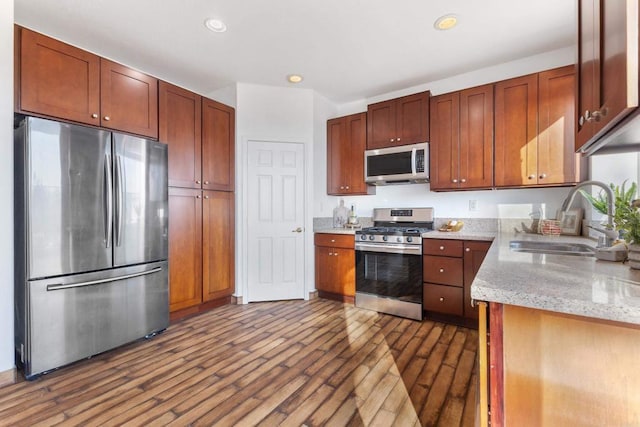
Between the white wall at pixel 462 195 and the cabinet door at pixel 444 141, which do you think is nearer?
the white wall at pixel 462 195

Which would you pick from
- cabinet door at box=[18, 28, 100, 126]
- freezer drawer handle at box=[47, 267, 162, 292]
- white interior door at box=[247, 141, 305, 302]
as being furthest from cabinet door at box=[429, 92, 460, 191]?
cabinet door at box=[18, 28, 100, 126]

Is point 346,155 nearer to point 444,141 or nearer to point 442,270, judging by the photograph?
point 444,141

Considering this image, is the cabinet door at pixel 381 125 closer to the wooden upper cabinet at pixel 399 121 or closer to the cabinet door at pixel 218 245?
the wooden upper cabinet at pixel 399 121

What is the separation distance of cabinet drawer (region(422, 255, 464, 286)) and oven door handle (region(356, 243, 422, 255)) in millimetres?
112

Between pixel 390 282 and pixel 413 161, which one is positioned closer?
pixel 390 282

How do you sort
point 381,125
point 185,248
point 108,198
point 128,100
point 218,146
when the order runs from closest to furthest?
point 108,198 < point 128,100 < point 185,248 < point 218,146 < point 381,125

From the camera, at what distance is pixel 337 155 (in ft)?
12.6

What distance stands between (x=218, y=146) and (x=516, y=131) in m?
3.09

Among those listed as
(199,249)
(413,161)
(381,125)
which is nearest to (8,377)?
(199,249)

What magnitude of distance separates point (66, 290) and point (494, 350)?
255cm

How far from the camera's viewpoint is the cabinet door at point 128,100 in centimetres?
232

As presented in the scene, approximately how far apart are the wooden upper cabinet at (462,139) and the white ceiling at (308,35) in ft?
1.35

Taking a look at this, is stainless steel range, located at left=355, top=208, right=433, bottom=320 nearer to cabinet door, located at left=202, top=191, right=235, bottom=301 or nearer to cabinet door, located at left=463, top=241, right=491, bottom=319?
cabinet door, located at left=463, top=241, right=491, bottom=319

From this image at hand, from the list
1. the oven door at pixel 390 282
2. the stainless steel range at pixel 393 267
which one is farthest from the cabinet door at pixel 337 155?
the oven door at pixel 390 282
